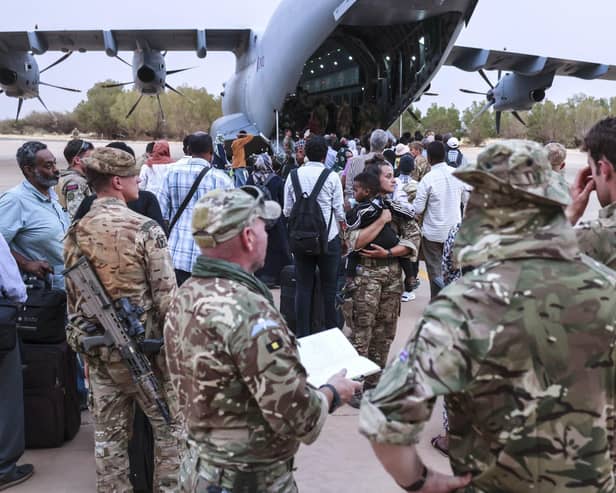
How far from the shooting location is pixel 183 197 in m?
4.63

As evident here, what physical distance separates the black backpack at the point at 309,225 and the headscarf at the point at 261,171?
2898 millimetres

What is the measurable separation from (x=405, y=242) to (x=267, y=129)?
10.9 metres

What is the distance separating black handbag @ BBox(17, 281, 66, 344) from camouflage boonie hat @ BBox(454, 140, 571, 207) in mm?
2988

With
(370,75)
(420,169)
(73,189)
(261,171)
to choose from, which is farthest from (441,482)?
(370,75)

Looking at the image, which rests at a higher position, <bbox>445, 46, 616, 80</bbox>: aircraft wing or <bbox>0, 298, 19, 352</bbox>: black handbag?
<bbox>0, 298, 19, 352</bbox>: black handbag

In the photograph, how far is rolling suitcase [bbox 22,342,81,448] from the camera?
3795mm

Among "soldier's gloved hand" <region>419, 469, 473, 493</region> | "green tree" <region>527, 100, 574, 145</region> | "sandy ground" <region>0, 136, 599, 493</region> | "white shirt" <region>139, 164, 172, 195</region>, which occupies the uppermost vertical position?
"soldier's gloved hand" <region>419, 469, 473, 493</region>

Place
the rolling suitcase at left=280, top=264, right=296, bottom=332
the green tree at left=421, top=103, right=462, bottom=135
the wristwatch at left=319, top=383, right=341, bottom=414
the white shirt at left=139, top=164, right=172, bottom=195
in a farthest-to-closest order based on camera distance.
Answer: the green tree at left=421, top=103, right=462, bottom=135 → the white shirt at left=139, top=164, right=172, bottom=195 → the rolling suitcase at left=280, top=264, right=296, bottom=332 → the wristwatch at left=319, top=383, right=341, bottom=414

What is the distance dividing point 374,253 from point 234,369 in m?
2.55

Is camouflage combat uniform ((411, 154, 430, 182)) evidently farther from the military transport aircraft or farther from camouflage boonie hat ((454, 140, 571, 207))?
camouflage boonie hat ((454, 140, 571, 207))

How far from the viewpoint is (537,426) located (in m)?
1.43

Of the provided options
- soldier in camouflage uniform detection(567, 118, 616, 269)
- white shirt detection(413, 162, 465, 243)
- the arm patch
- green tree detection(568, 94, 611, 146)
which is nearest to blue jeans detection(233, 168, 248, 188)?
white shirt detection(413, 162, 465, 243)

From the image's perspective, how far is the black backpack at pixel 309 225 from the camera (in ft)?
16.0

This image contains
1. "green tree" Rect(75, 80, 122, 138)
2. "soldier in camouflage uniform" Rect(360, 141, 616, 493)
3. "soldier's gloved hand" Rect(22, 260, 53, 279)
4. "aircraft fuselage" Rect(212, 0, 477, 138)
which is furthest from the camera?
"green tree" Rect(75, 80, 122, 138)
